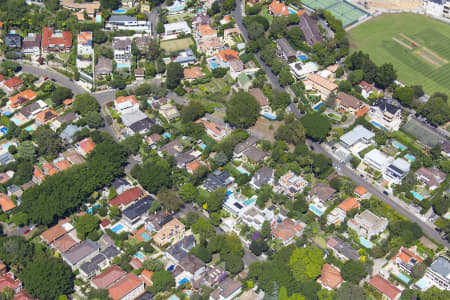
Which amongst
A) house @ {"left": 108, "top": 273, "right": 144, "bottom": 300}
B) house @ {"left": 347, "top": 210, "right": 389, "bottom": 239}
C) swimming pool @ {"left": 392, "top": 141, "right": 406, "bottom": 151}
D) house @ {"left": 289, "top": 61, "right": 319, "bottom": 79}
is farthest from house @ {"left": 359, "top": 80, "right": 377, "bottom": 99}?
house @ {"left": 108, "top": 273, "right": 144, "bottom": 300}

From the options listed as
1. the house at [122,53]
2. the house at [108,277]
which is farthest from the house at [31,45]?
the house at [108,277]

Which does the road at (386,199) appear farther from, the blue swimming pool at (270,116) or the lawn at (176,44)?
the lawn at (176,44)

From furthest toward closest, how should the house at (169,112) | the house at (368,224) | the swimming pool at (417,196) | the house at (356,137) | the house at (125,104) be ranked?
the house at (125,104)
the house at (169,112)
the house at (356,137)
the swimming pool at (417,196)
the house at (368,224)

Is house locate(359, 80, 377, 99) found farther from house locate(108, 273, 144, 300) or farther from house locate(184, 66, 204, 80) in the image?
house locate(108, 273, 144, 300)

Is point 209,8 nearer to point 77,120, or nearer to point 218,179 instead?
point 77,120

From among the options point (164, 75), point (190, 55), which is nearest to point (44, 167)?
point (164, 75)

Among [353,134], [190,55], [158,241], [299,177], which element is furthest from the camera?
[190,55]
